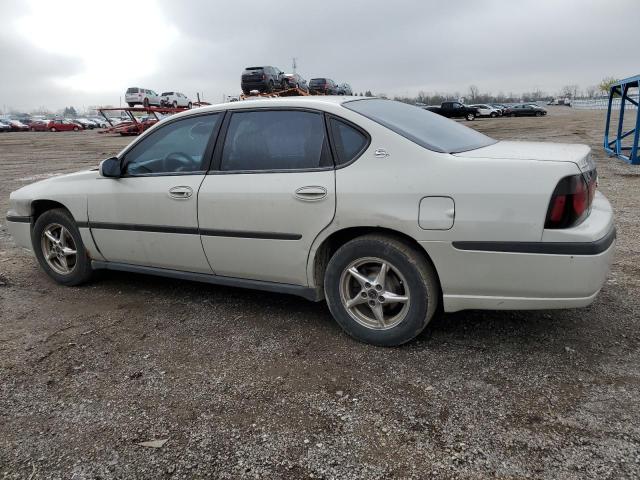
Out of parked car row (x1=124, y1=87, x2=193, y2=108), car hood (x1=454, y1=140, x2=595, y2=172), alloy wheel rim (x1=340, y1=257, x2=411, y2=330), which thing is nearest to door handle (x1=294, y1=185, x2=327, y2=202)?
alloy wheel rim (x1=340, y1=257, x2=411, y2=330)

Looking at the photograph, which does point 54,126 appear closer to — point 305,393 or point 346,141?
point 346,141

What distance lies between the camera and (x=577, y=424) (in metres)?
2.36

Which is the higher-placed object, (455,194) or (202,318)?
(455,194)

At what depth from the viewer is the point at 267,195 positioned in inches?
128

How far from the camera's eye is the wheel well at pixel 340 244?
2984 millimetres

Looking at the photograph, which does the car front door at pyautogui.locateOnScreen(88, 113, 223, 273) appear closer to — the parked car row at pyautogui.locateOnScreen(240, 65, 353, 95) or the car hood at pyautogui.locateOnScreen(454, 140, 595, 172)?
the car hood at pyautogui.locateOnScreen(454, 140, 595, 172)

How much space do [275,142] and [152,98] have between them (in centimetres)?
4274

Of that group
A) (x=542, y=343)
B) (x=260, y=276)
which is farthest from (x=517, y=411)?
(x=260, y=276)

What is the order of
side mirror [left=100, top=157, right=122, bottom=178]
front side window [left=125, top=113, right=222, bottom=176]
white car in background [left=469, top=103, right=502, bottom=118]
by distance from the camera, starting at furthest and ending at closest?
white car in background [left=469, top=103, right=502, bottom=118], side mirror [left=100, top=157, right=122, bottom=178], front side window [left=125, top=113, right=222, bottom=176]

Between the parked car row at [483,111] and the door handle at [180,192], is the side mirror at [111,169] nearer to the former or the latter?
the door handle at [180,192]

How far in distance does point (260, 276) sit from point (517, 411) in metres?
1.80

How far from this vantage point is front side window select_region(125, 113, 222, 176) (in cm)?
368

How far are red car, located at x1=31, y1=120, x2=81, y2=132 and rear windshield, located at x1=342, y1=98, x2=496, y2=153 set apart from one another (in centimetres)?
5179

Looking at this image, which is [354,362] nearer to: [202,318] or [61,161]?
[202,318]
